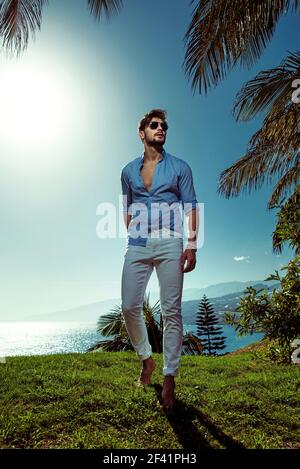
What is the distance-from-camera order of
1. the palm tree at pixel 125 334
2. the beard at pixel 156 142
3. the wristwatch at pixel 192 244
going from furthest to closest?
the palm tree at pixel 125 334 → the beard at pixel 156 142 → the wristwatch at pixel 192 244

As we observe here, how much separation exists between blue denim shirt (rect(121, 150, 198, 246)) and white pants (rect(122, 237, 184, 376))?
0.38ft

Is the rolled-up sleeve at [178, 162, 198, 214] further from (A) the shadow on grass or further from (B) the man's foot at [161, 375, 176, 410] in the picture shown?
(A) the shadow on grass

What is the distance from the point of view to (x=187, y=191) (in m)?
3.16

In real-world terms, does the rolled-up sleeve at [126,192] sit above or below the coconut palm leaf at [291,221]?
above

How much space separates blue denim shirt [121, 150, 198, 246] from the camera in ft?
9.96

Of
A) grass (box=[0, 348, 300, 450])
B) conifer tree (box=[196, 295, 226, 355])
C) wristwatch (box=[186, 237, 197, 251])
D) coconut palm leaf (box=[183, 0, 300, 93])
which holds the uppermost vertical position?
coconut palm leaf (box=[183, 0, 300, 93])

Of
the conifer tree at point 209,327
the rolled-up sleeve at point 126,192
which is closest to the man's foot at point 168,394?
the rolled-up sleeve at point 126,192

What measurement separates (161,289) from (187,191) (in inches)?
35.2

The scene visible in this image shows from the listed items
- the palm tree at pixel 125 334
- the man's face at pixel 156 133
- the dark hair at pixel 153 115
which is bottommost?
the palm tree at pixel 125 334

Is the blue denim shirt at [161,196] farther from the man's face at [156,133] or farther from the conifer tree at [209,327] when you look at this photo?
the conifer tree at [209,327]

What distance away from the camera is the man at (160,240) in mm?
2881

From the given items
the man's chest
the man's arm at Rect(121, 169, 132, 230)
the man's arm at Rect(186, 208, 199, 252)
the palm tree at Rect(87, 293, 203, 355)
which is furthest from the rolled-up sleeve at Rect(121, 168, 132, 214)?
the palm tree at Rect(87, 293, 203, 355)
